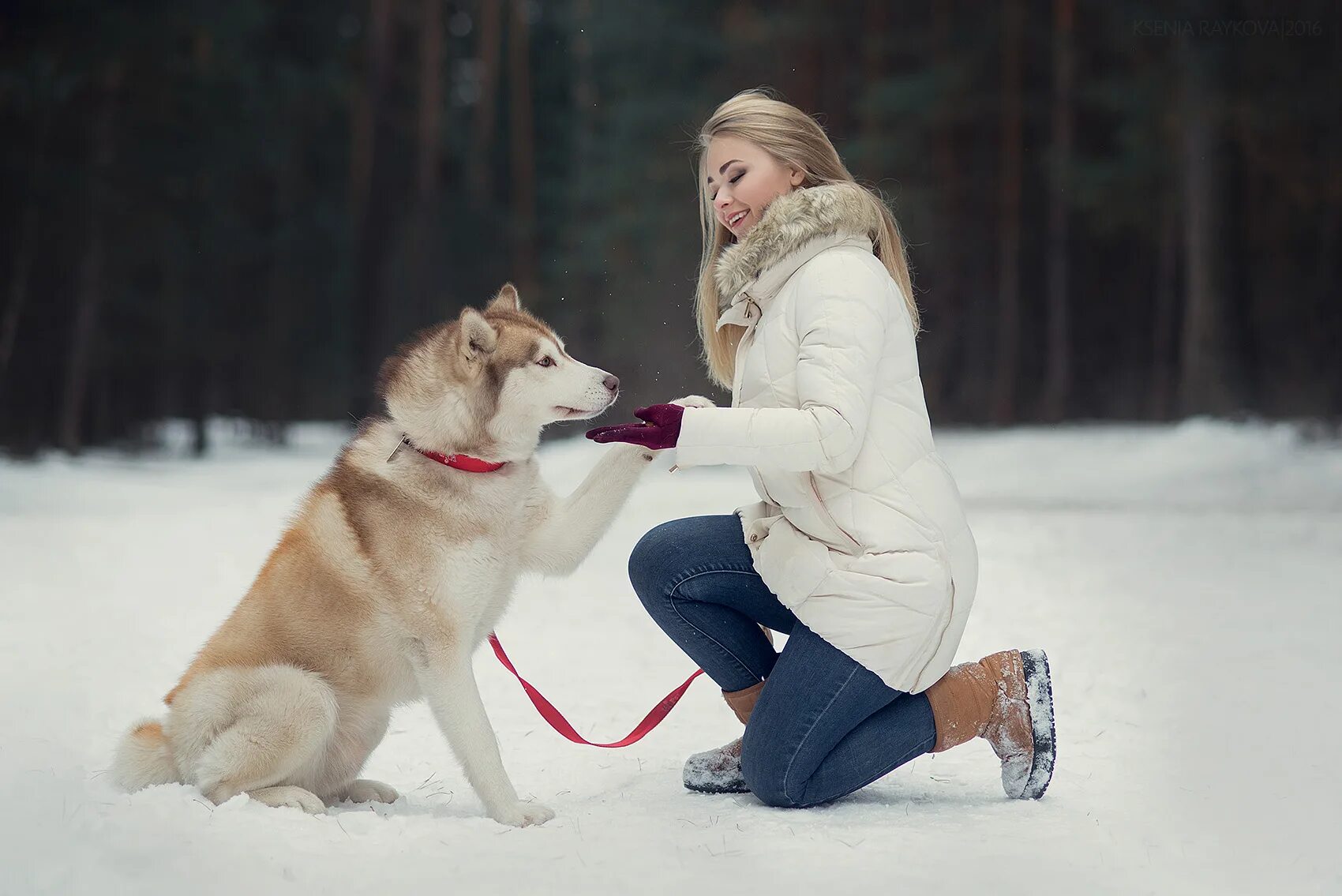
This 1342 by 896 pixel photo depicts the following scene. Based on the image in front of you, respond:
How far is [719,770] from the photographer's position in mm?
3010

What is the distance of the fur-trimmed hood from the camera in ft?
8.85

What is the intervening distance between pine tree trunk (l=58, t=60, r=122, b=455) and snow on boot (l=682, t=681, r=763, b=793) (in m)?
13.0

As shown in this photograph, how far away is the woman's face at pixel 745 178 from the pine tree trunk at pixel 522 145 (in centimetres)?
1875

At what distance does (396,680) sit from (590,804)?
1.88 ft

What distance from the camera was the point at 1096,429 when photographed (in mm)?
14172

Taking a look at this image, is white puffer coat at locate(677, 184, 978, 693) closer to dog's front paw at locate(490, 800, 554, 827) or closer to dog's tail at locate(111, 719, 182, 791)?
dog's front paw at locate(490, 800, 554, 827)

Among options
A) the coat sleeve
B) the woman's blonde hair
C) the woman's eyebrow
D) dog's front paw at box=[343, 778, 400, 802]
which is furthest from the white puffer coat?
dog's front paw at box=[343, 778, 400, 802]

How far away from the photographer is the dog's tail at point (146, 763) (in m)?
2.71

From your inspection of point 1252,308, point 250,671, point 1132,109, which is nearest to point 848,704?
point 250,671

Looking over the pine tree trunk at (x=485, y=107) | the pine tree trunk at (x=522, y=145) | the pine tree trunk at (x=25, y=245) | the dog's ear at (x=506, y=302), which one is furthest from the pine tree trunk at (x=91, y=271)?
the dog's ear at (x=506, y=302)

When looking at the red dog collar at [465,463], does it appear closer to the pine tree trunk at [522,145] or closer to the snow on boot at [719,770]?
the snow on boot at [719,770]

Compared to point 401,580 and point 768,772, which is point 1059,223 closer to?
point 768,772

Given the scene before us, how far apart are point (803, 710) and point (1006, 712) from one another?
1.66ft

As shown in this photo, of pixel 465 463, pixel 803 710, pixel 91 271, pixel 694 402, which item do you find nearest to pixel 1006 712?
pixel 803 710
